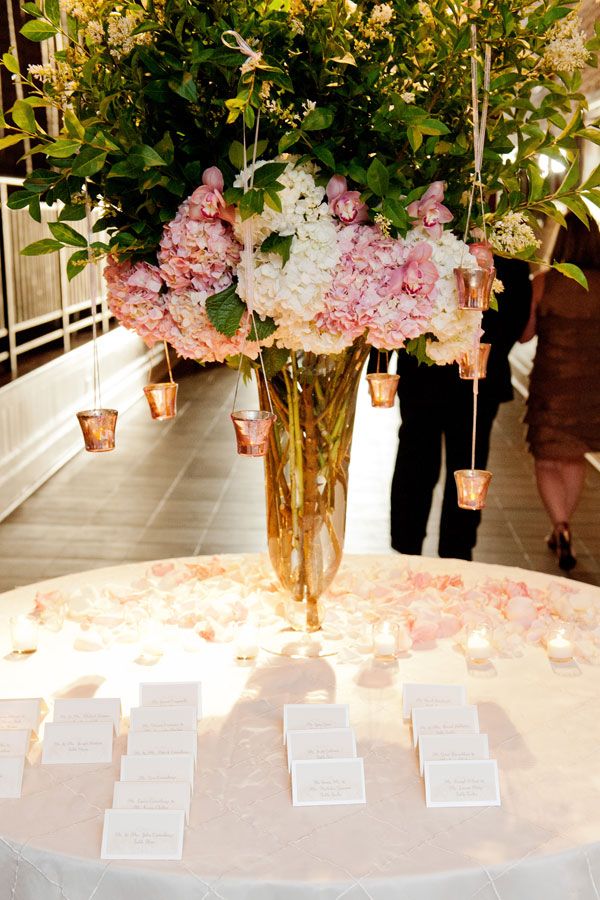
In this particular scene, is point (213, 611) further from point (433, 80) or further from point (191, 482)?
point (191, 482)

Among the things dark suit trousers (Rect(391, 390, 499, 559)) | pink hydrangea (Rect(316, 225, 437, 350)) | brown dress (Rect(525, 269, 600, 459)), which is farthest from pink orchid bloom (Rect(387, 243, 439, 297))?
brown dress (Rect(525, 269, 600, 459))

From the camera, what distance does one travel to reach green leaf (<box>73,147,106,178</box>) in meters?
1.33

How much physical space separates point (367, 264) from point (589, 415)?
143 inches

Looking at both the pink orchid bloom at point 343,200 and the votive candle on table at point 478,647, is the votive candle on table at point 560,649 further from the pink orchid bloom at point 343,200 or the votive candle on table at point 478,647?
the pink orchid bloom at point 343,200

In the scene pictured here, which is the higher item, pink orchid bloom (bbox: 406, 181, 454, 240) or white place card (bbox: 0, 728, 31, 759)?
pink orchid bloom (bbox: 406, 181, 454, 240)

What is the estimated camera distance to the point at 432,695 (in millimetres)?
1341

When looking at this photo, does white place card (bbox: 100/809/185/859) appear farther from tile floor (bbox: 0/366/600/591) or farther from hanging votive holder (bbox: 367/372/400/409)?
tile floor (bbox: 0/366/600/591)

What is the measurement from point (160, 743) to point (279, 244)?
665 mm

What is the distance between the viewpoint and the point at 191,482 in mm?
5512

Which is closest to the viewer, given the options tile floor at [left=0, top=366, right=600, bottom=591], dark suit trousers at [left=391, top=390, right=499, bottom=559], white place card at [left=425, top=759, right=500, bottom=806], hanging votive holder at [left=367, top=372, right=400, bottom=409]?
white place card at [left=425, top=759, right=500, bottom=806]

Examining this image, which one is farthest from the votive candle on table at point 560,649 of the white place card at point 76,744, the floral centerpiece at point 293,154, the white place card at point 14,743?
the white place card at point 14,743

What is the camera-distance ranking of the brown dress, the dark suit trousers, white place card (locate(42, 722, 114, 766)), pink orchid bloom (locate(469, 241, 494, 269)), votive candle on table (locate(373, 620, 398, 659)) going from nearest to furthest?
white place card (locate(42, 722, 114, 766)), pink orchid bloom (locate(469, 241, 494, 269)), votive candle on table (locate(373, 620, 398, 659)), the dark suit trousers, the brown dress

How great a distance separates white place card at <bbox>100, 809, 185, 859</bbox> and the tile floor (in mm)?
3092

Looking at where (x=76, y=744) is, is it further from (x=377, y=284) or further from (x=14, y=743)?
(x=377, y=284)
